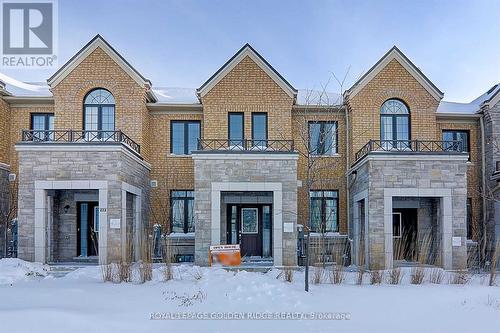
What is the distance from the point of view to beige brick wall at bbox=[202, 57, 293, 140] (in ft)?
58.4

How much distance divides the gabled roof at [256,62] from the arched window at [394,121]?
4.04 metres

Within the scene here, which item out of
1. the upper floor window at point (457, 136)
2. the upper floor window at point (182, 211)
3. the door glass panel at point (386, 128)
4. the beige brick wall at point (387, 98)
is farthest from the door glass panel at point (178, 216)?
the upper floor window at point (457, 136)

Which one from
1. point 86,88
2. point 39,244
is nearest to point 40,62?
point 86,88

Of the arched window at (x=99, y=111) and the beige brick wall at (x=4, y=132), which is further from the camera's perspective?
the arched window at (x=99, y=111)

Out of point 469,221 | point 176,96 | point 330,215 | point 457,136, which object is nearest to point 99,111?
→ point 176,96

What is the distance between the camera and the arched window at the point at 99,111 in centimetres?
1762

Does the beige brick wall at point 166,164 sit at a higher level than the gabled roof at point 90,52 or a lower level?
lower

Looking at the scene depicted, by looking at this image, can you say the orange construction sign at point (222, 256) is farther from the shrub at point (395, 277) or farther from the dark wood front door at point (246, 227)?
the shrub at point (395, 277)

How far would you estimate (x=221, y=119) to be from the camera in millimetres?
17797

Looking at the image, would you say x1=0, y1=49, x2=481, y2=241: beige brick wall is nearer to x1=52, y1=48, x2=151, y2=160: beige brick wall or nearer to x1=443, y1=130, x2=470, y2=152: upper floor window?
x1=52, y1=48, x2=151, y2=160: beige brick wall

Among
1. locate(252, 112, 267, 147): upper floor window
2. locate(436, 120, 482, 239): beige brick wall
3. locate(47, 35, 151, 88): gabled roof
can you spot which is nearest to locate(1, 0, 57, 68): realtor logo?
locate(47, 35, 151, 88): gabled roof

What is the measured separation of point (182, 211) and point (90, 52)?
7.84 metres

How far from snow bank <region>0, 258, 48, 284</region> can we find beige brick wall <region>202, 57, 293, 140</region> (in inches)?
334

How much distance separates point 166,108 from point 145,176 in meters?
3.14
